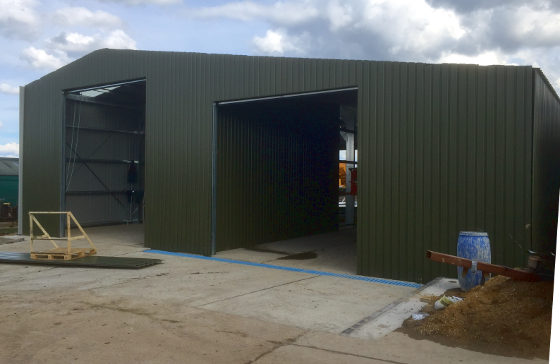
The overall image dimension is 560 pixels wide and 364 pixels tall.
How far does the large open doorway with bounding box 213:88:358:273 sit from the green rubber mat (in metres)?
2.15

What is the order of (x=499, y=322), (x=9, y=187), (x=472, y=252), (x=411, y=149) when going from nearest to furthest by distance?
1. (x=499, y=322)
2. (x=472, y=252)
3. (x=411, y=149)
4. (x=9, y=187)

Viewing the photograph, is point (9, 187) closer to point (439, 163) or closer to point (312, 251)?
point (312, 251)

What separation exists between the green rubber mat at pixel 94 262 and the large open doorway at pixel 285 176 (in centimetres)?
215

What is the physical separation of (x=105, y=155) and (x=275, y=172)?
8241 mm

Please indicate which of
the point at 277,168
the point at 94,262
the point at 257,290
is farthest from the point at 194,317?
the point at 277,168

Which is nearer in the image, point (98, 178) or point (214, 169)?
point (214, 169)

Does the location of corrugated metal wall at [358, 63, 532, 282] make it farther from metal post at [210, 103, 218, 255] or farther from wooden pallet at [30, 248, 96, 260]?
wooden pallet at [30, 248, 96, 260]

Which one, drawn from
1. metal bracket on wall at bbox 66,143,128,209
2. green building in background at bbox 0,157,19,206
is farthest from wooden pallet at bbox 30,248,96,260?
green building in background at bbox 0,157,19,206

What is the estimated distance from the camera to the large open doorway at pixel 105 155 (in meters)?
18.3

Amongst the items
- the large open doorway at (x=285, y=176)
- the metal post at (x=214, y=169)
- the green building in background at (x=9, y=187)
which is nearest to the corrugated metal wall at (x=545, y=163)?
the large open doorway at (x=285, y=176)

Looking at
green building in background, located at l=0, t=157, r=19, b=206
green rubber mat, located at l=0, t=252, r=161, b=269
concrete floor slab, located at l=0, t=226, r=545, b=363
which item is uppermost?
green building in background, located at l=0, t=157, r=19, b=206

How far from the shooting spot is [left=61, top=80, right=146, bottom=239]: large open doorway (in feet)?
60.1

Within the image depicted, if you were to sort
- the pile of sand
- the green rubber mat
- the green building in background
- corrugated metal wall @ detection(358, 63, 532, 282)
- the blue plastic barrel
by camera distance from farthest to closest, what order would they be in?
the green building in background → the green rubber mat → corrugated metal wall @ detection(358, 63, 532, 282) → the blue plastic barrel → the pile of sand

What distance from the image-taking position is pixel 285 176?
51.2 feet
